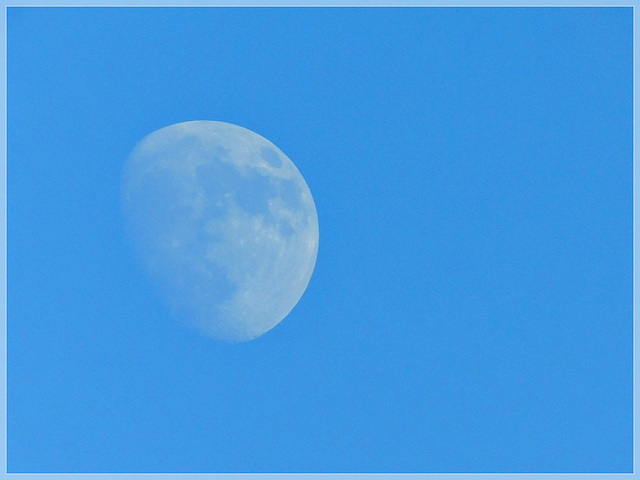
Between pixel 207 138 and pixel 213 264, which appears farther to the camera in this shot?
pixel 207 138

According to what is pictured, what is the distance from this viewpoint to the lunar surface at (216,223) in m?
12.1

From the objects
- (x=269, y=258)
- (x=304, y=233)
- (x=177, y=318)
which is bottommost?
(x=177, y=318)

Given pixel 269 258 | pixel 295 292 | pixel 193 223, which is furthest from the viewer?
pixel 295 292

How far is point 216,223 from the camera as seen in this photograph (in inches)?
476

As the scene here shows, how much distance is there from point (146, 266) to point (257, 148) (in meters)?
3.38

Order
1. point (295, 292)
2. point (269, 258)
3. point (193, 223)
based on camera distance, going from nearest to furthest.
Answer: point (193, 223)
point (269, 258)
point (295, 292)

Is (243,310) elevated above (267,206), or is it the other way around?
(267,206)

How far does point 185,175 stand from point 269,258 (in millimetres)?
2334

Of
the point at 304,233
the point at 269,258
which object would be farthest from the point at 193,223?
the point at 304,233

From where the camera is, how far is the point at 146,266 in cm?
1244

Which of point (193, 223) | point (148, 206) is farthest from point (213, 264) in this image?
point (148, 206)

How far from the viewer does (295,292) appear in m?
14.1

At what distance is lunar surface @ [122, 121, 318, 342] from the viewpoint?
39.6 feet

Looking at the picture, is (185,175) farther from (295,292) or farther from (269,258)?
(295,292)
